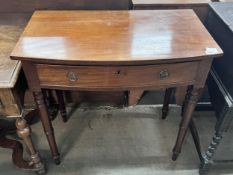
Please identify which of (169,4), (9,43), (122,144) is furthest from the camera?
(122,144)

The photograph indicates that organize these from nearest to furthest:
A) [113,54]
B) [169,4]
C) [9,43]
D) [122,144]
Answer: [113,54], [9,43], [169,4], [122,144]

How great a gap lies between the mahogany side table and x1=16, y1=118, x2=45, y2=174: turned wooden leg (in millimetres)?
91

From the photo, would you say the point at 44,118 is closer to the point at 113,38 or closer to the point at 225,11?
the point at 113,38

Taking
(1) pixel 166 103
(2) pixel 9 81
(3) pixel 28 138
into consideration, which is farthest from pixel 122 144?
(2) pixel 9 81

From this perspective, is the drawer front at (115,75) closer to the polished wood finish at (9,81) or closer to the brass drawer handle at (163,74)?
the brass drawer handle at (163,74)

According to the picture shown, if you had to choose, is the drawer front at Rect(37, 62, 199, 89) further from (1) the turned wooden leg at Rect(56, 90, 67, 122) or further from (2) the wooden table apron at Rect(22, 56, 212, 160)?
(1) the turned wooden leg at Rect(56, 90, 67, 122)

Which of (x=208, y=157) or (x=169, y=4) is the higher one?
(x=169, y=4)

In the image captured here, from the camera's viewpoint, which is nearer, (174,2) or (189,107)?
(189,107)

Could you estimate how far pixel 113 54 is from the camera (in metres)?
0.91

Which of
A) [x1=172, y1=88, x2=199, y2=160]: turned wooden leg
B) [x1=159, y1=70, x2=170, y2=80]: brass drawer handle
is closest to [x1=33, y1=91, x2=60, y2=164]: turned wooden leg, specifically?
[x1=159, y1=70, x2=170, y2=80]: brass drawer handle

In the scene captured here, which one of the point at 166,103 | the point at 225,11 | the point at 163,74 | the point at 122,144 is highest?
the point at 225,11

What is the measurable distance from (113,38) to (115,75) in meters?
0.15

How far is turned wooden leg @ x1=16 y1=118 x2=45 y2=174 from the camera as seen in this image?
1064mm

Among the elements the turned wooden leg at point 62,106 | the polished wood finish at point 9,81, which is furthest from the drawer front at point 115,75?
the turned wooden leg at point 62,106
